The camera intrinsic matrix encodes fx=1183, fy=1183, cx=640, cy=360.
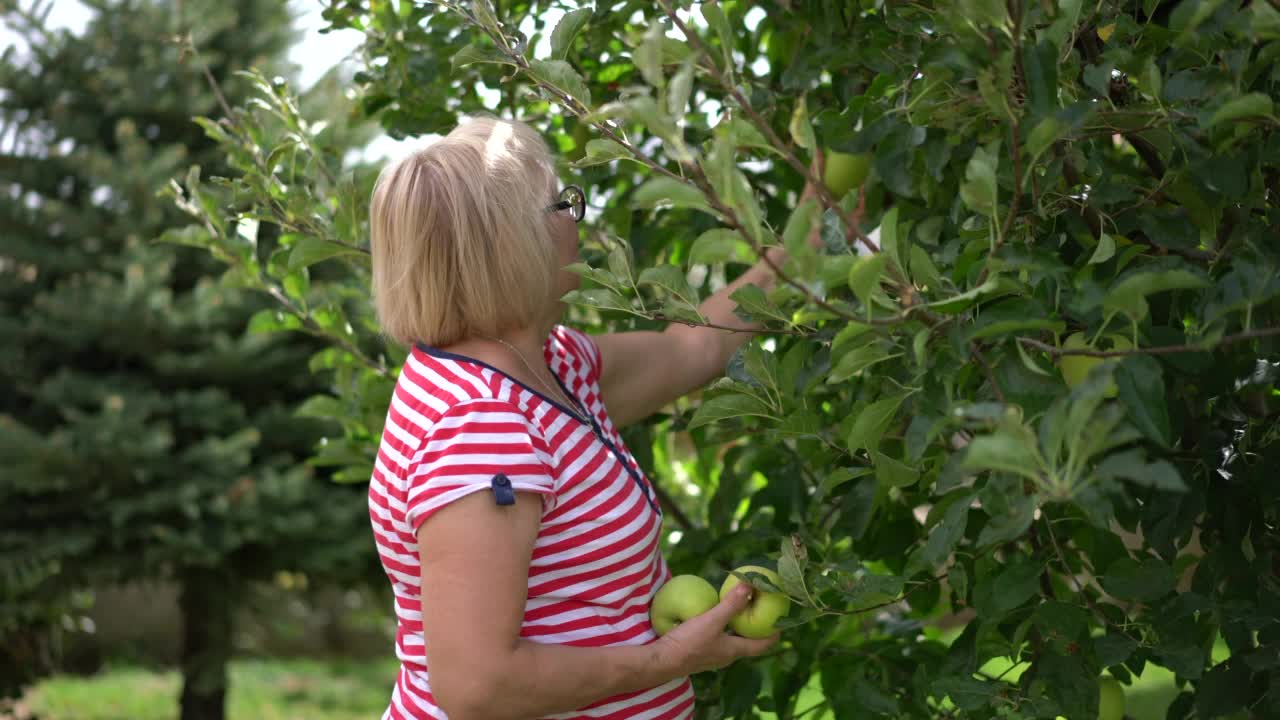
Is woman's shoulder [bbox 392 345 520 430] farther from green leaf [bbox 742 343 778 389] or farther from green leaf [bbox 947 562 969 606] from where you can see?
green leaf [bbox 947 562 969 606]

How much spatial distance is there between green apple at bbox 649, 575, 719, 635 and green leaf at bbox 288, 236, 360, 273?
70 centimetres

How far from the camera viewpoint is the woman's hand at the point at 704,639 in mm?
1450

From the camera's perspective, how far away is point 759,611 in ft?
4.90

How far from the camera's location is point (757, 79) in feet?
6.36

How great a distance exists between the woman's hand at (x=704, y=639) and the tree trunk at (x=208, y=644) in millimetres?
4850

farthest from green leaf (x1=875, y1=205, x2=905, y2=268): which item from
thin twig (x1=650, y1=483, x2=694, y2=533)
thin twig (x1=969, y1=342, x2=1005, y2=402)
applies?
thin twig (x1=650, y1=483, x2=694, y2=533)

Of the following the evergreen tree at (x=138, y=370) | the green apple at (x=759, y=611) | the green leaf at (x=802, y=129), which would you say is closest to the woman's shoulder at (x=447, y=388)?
the green apple at (x=759, y=611)

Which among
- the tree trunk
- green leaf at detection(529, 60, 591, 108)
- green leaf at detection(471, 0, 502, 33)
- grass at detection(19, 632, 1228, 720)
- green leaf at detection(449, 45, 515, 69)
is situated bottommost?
grass at detection(19, 632, 1228, 720)

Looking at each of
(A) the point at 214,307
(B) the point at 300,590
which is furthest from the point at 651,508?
(B) the point at 300,590

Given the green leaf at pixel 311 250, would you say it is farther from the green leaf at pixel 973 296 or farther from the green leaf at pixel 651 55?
the green leaf at pixel 973 296

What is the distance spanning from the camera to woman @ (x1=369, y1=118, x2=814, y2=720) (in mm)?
1311

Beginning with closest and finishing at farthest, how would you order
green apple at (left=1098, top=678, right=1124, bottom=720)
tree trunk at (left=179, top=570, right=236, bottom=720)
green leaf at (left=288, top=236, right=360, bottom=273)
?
1. green apple at (left=1098, top=678, right=1124, bottom=720)
2. green leaf at (left=288, top=236, right=360, bottom=273)
3. tree trunk at (left=179, top=570, right=236, bottom=720)

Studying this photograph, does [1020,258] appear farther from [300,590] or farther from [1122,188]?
[300,590]

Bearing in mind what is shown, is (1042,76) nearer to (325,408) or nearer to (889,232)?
(889,232)
